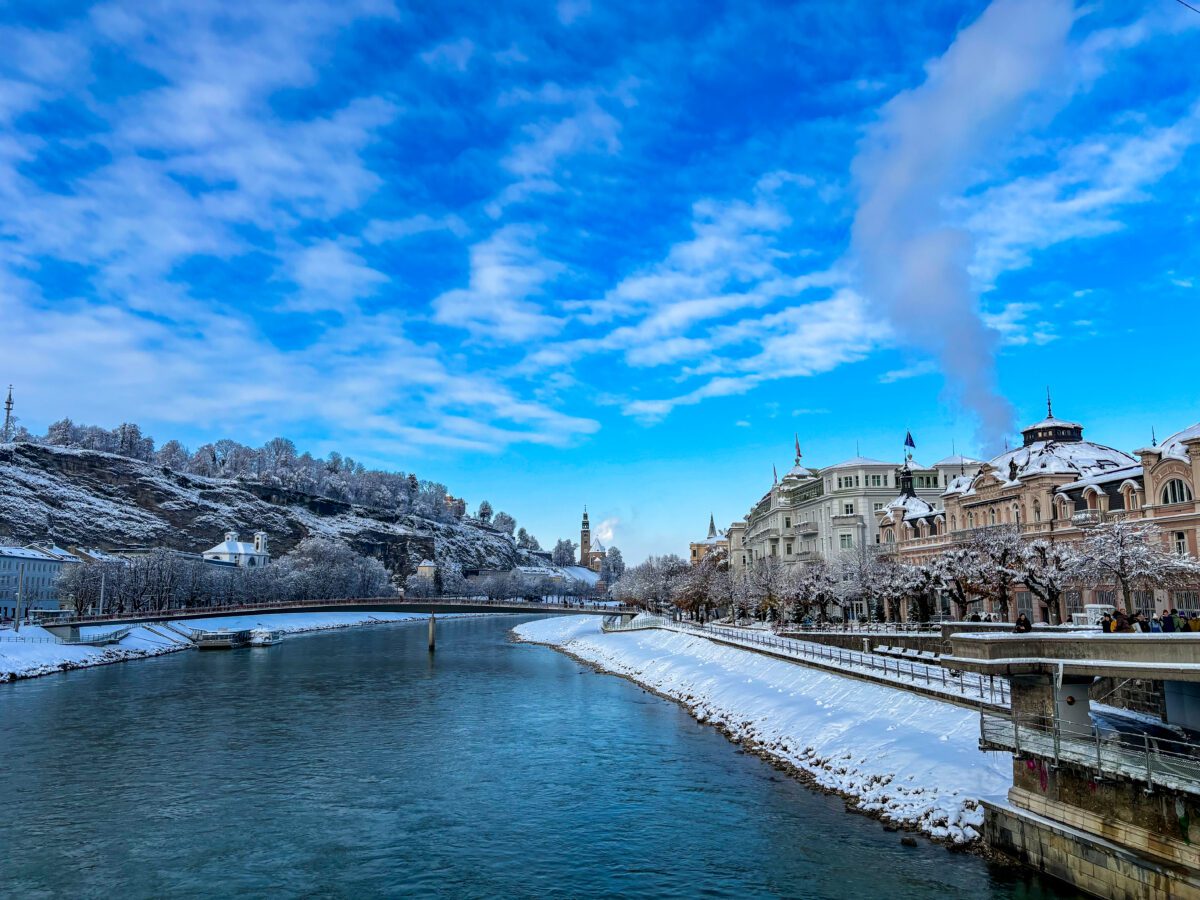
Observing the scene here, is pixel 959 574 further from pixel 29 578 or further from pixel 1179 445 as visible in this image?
pixel 29 578

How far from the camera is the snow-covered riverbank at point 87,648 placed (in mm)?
63906

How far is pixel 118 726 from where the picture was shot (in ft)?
134

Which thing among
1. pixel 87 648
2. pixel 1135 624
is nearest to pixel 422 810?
pixel 1135 624

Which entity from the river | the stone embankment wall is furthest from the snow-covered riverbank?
the stone embankment wall

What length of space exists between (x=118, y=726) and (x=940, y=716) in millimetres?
38797

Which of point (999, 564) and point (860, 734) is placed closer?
point (860, 734)

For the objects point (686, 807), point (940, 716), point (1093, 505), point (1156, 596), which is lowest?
point (686, 807)

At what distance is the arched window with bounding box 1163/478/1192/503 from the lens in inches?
1868

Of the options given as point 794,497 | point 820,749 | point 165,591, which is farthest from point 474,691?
point 165,591

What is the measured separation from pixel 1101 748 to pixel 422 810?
19721mm

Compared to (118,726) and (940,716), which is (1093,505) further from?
(118,726)

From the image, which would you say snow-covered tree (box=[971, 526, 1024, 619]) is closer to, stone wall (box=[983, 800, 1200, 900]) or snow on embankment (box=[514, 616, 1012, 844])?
snow on embankment (box=[514, 616, 1012, 844])

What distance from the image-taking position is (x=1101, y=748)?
18.5m

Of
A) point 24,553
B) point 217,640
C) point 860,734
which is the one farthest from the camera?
point 24,553
